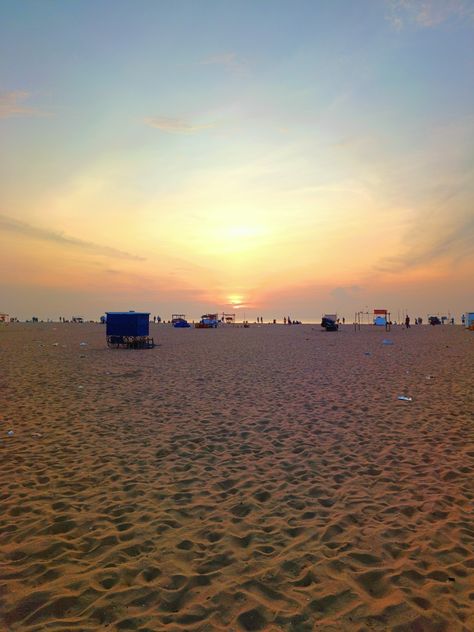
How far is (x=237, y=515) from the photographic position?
5.98 metres

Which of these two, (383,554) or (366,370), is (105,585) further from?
(366,370)

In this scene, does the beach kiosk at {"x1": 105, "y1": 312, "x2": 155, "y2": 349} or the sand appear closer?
the sand

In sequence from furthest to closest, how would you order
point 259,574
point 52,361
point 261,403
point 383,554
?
point 52,361 < point 261,403 < point 383,554 < point 259,574

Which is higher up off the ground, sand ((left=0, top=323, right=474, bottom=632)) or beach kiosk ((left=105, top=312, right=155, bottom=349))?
beach kiosk ((left=105, top=312, right=155, bottom=349))

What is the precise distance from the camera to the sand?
4.06 meters

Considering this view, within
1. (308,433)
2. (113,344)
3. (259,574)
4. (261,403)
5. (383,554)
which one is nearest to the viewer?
(259,574)

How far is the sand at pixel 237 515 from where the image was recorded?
4.06m

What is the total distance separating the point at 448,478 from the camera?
7.22 meters

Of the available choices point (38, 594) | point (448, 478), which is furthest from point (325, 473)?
point (38, 594)

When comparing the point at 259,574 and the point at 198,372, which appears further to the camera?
the point at 198,372

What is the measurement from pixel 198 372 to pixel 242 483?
13.2 metres

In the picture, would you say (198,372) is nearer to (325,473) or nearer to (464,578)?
(325,473)

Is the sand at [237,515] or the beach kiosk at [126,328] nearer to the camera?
the sand at [237,515]

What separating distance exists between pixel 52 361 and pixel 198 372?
9.66 m
